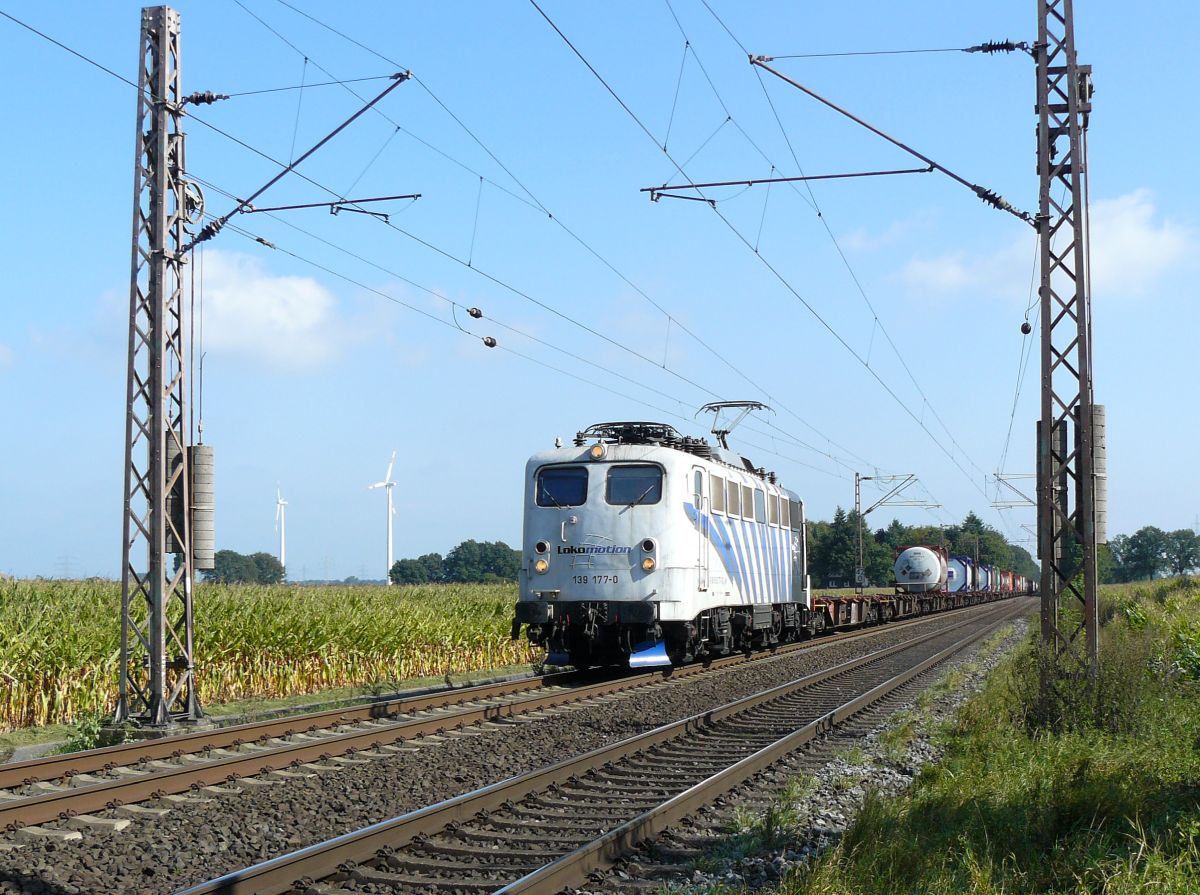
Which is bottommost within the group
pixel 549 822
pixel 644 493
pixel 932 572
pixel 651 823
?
pixel 549 822

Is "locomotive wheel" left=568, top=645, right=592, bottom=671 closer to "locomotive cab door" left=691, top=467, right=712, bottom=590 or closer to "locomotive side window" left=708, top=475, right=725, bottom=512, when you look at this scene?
"locomotive cab door" left=691, top=467, right=712, bottom=590

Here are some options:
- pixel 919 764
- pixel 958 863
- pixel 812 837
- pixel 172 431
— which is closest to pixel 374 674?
pixel 172 431

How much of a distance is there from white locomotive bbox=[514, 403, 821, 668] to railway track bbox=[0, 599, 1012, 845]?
199 centimetres

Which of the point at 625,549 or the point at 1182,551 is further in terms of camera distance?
the point at 1182,551

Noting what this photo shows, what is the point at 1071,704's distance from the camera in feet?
40.5

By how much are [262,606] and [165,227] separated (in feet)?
25.3

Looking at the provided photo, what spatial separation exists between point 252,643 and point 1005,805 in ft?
42.1

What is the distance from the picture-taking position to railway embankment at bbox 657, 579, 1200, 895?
6488 millimetres

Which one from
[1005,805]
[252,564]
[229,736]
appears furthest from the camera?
[252,564]

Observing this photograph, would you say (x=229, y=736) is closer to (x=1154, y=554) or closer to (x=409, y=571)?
(x=409, y=571)

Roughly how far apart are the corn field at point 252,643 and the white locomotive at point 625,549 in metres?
3.68

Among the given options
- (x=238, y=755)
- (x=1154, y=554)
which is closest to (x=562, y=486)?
(x=238, y=755)

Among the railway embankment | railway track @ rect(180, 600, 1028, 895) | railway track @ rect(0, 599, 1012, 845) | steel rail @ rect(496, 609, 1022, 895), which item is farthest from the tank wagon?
railway track @ rect(180, 600, 1028, 895)

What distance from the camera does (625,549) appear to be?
61.1 ft
